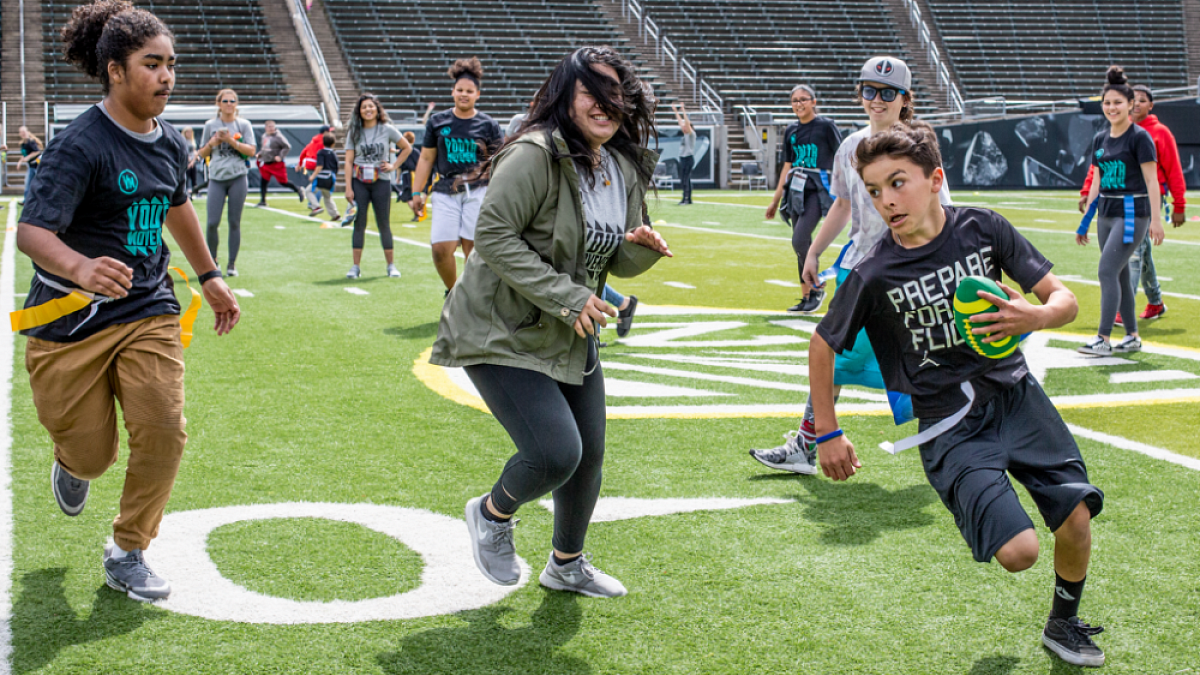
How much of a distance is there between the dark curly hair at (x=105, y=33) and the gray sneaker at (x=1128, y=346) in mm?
6800

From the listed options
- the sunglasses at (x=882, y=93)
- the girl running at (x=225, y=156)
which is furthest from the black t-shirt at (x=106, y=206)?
the girl running at (x=225, y=156)

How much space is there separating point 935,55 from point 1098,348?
4107cm

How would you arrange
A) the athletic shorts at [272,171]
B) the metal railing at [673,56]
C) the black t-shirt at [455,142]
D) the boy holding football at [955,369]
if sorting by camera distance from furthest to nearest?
the metal railing at [673,56], the athletic shorts at [272,171], the black t-shirt at [455,142], the boy holding football at [955,369]

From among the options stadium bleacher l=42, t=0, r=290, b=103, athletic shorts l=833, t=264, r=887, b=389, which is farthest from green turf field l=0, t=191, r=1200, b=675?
stadium bleacher l=42, t=0, r=290, b=103

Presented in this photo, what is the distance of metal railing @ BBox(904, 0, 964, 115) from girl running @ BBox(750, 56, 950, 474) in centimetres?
3627

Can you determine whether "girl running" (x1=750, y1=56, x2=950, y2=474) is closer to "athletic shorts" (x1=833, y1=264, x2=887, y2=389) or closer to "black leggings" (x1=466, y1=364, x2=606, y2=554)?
"athletic shorts" (x1=833, y1=264, x2=887, y2=389)

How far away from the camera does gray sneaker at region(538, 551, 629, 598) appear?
12.3ft

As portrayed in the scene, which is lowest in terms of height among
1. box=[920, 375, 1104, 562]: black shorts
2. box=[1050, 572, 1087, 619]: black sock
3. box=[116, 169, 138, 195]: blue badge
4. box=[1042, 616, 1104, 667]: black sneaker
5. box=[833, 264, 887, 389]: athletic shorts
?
box=[1042, 616, 1104, 667]: black sneaker

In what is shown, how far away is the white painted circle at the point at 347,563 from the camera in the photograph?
360cm

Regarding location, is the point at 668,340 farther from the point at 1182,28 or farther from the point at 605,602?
the point at 1182,28

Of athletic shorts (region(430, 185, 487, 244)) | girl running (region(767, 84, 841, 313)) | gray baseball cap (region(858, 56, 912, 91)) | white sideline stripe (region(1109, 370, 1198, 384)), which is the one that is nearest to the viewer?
gray baseball cap (region(858, 56, 912, 91))

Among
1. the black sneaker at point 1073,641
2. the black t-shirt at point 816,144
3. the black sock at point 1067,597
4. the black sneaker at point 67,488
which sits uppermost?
the black t-shirt at point 816,144

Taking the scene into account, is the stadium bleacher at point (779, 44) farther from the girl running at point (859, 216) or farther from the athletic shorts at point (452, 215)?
the girl running at point (859, 216)

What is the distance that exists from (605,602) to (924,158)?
1.67 meters
